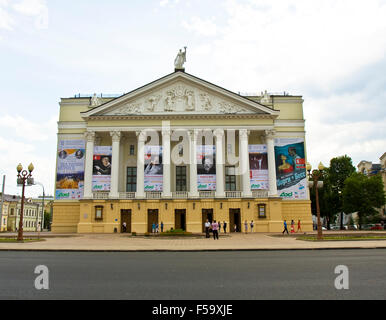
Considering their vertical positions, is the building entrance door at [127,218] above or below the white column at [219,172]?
below

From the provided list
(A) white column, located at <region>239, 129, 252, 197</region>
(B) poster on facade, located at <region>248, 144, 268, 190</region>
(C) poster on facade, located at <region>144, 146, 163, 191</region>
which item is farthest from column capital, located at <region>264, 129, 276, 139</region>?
(C) poster on facade, located at <region>144, 146, 163, 191</region>

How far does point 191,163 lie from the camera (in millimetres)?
41562

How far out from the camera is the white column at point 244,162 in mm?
40969

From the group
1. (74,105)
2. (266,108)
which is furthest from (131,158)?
(266,108)

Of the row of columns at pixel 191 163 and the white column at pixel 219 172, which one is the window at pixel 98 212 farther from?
the white column at pixel 219 172

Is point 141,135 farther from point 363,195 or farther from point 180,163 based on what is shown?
point 363,195

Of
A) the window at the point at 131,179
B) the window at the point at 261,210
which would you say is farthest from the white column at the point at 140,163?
the window at the point at 261,210

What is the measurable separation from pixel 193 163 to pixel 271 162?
9773 millimetres

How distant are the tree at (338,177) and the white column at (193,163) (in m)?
32.3

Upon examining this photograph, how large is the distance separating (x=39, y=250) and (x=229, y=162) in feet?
93.3

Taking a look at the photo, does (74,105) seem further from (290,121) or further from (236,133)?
(290,121)

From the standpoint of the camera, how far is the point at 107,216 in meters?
40.3

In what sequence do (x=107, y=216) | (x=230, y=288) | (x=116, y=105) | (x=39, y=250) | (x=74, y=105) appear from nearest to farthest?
(x=230, y=288) < (x=39, y=250) < (x=107, y=216) < (x=116, y=105) < (x=74, y=105)
